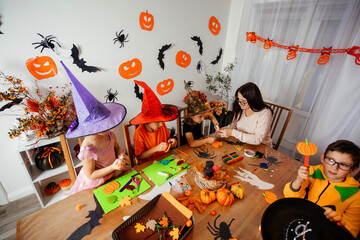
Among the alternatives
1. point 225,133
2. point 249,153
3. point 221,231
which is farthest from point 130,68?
point 221,231

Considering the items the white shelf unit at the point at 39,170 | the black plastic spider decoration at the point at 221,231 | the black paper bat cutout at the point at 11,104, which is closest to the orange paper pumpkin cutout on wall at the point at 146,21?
the black paper bat cutout at the point at 11,104

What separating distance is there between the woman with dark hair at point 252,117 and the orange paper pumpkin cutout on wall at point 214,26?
63.2 inches

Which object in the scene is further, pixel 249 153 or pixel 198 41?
pixel 198 41

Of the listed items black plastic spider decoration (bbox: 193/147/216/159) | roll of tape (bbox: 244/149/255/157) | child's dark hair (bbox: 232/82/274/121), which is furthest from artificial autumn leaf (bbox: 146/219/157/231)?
child's dark hair (bbox: 232/82/274/121)

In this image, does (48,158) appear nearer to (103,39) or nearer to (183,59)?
(103,39)

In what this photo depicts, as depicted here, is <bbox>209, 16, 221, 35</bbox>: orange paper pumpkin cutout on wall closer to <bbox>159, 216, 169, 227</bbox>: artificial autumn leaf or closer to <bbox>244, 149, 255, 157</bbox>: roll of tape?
<bbox>244, 149, 255, 157</bbox>: roll of tape

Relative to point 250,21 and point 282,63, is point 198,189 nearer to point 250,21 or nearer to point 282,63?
point 282,63

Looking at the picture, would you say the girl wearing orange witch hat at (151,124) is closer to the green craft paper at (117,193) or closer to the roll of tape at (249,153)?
the green craft paper at (117,193)

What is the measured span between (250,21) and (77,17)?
2349mm

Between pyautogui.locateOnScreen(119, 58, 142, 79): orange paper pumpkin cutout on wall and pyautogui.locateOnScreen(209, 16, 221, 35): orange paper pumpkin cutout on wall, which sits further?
pyautogui.locateOnScreen(209, 16, 221, 35): orange paper pumpkin cutout on wall

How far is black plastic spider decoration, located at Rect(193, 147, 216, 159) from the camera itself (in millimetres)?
1335

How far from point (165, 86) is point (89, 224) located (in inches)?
81.7

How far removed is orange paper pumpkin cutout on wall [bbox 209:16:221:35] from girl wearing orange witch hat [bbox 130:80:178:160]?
2.01 meters

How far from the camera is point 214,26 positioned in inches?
107
